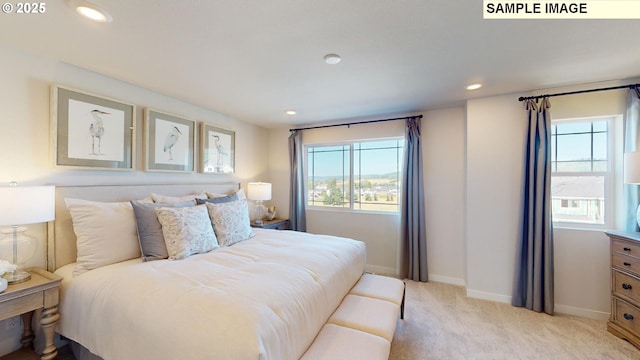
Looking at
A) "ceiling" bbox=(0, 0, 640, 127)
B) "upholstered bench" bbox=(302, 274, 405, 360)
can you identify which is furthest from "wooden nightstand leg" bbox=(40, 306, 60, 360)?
"ceiling" bbox=(0, 0, 640, 127)

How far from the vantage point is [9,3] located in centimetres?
143

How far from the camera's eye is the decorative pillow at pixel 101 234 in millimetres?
1862

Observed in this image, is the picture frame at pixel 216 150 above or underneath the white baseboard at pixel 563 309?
above

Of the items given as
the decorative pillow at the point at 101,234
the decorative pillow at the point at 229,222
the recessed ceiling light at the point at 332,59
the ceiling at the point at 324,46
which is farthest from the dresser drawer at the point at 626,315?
the decorative pillow at the point at 101,234

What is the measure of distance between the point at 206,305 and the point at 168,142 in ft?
7.40

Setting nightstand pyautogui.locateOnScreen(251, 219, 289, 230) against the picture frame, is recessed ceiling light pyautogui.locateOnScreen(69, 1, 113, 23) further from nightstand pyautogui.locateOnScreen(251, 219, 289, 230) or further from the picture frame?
nightstand pyautogui.locateOnScreen(251, 219, 289, 230)

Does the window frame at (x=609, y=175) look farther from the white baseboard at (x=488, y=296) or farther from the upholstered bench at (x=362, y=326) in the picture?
the upholstered bench at (x=362, y=326)

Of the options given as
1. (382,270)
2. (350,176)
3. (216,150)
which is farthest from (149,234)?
(382,270)

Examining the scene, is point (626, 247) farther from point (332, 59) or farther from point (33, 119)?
point (33, 119)

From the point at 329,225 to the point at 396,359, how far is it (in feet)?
8.02

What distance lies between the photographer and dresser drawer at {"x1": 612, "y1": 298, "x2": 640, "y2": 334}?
6.71ft

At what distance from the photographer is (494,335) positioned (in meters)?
2.21

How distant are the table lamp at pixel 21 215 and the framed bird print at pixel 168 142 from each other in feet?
3.37

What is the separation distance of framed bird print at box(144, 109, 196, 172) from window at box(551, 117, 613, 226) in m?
4.25
